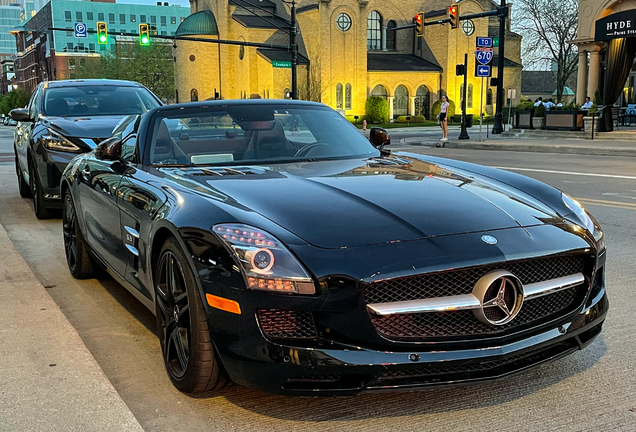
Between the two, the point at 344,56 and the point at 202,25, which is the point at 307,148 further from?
the point at 202,25

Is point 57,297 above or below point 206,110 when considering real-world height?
below

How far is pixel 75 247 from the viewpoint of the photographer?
18.4 feet

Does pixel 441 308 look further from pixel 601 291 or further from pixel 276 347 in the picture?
pixel 601 291

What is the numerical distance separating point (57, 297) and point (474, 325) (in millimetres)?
3552

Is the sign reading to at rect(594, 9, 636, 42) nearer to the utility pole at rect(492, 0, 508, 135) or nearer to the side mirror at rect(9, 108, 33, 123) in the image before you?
the utility pole at rect(492, 0, 508, 135)

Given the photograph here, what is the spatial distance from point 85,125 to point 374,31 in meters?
69.8

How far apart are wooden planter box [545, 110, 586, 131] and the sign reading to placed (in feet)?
11.5

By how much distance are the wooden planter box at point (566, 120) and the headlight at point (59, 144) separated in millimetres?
24549

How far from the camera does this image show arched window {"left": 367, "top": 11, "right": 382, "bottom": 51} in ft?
245

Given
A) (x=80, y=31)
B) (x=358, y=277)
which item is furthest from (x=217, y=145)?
(x=80, y=31)

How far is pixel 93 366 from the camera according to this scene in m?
3.68

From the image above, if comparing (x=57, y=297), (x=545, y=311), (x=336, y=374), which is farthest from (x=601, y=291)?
(x=57, y=297)

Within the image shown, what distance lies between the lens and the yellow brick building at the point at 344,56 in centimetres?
6800

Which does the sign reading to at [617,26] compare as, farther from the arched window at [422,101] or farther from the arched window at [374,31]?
the arched window at [374,31]
